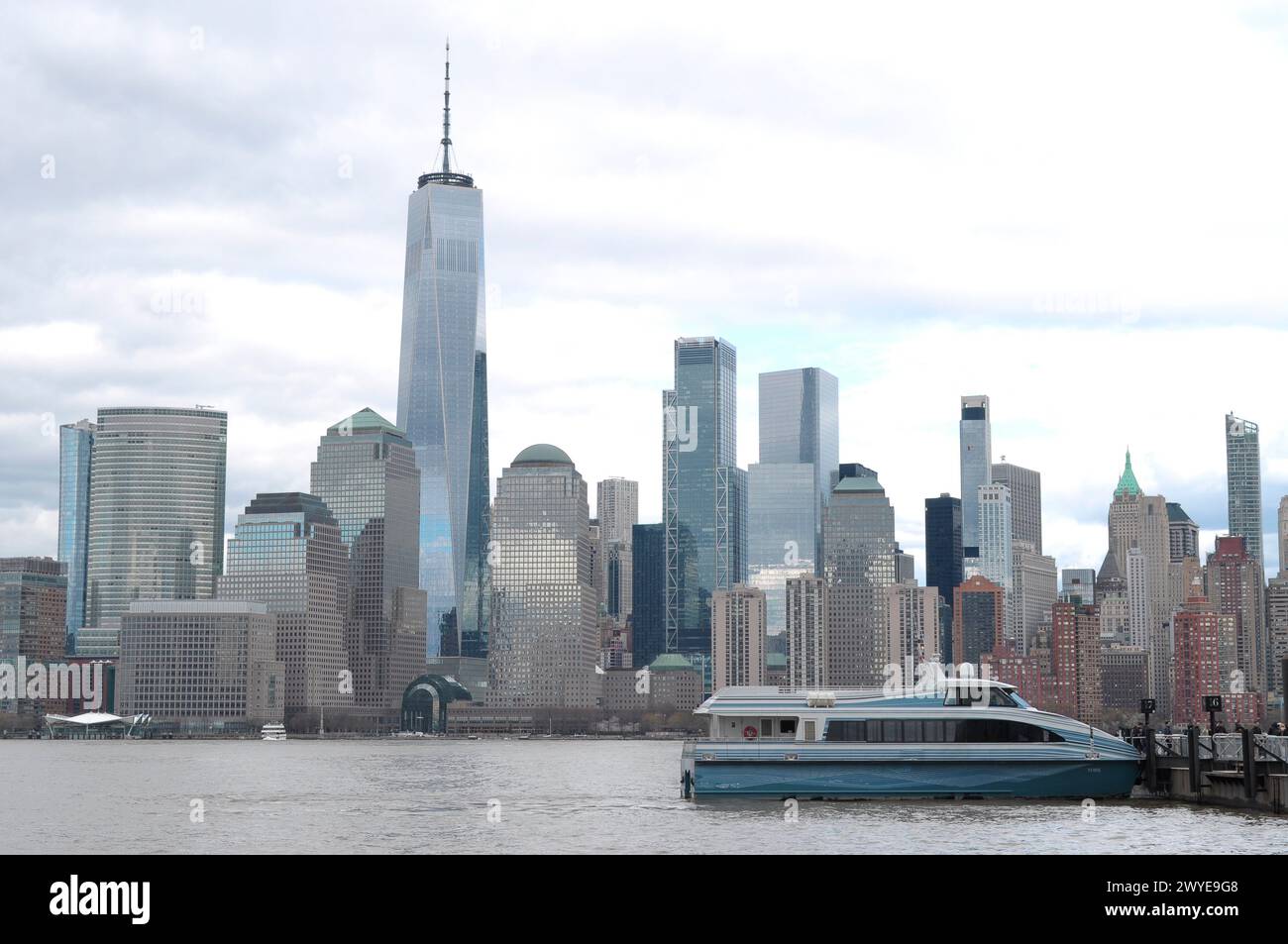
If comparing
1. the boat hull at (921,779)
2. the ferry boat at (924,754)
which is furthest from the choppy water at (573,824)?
the ferry boat at (924,754)

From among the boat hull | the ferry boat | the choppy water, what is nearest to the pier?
the choppy water

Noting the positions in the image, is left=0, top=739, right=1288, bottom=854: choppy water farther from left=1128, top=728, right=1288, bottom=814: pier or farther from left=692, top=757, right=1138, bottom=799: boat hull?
left=1128, top=728, right=1288, bottom=814: pier

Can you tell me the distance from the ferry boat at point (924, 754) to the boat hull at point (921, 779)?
0.14ft

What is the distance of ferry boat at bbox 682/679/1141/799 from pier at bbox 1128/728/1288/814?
284 centimetres

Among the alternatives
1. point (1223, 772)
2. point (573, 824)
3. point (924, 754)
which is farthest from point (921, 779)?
point (573, 824)

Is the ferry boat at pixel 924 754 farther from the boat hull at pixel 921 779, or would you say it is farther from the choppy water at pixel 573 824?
the choppy water at pixel 573 824

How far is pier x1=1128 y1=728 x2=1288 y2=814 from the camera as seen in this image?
63.8m

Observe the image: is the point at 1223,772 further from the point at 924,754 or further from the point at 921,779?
the point at 921,779
